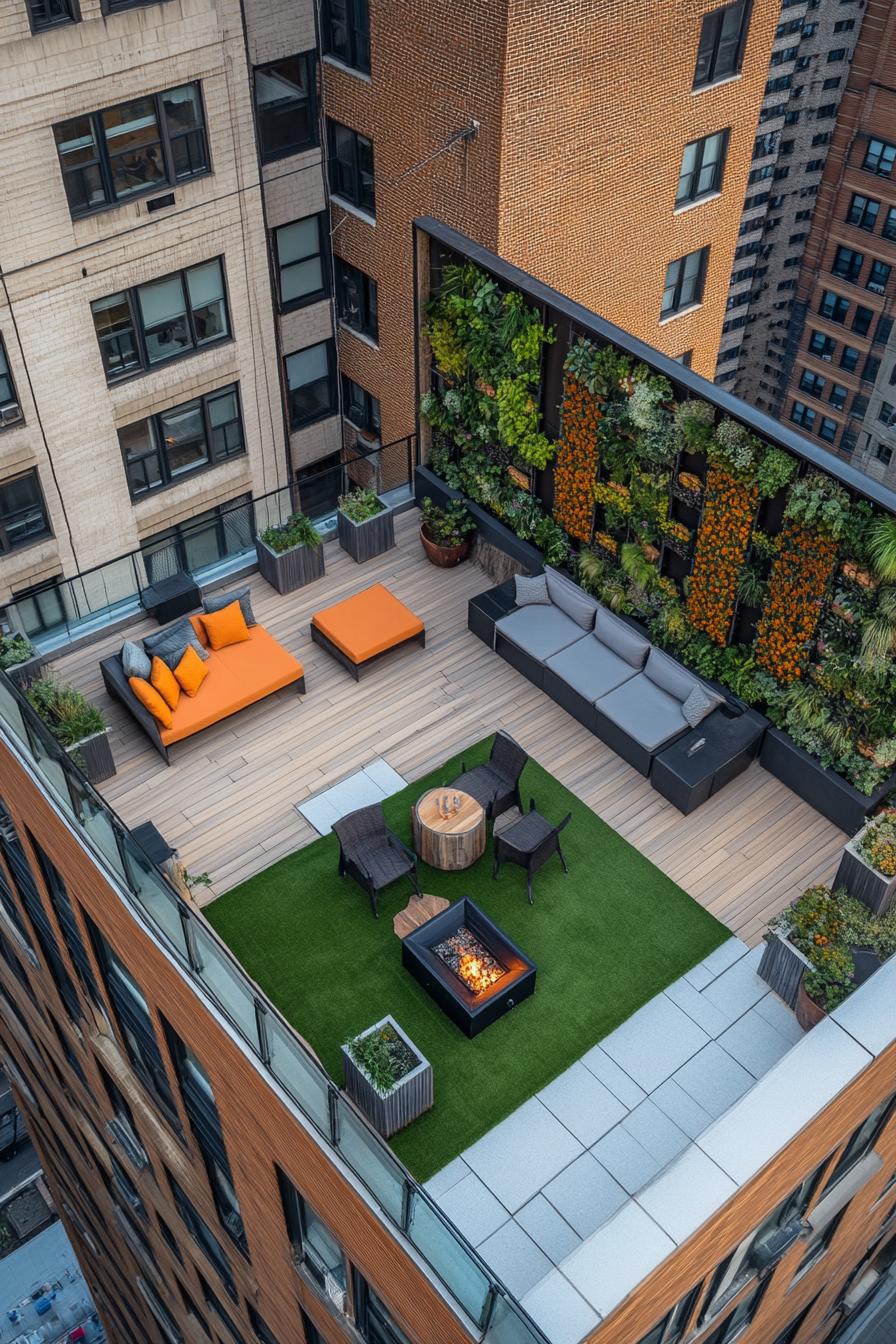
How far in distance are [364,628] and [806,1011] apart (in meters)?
8.44

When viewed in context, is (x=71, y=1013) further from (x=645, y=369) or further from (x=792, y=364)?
(x=792, y=364)

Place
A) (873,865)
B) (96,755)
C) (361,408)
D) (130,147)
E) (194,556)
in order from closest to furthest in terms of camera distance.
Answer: (873,865) < (96,755) < (130,147) < (194,556) < (361,408)

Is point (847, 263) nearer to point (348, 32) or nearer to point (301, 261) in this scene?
point (301, 261)

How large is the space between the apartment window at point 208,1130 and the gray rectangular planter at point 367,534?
9.20m

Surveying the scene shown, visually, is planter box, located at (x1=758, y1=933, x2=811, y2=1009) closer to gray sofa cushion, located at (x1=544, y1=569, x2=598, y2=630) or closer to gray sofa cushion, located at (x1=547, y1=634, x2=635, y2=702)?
gray sofa cushion, located at (x1=547, y1=634, x2=635, y2=702)

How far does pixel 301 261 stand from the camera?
28.7m

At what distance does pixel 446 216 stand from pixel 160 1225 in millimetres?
19630

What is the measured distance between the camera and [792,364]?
6206cm

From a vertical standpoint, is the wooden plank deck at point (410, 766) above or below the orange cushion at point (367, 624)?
below

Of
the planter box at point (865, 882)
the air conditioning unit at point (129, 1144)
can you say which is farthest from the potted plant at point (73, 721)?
the planter box at point (865, 882)

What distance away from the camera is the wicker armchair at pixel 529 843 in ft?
49.6

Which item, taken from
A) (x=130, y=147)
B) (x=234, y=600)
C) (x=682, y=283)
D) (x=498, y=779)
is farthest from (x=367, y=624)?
(x=682, y=283)

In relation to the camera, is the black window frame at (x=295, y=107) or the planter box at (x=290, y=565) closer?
the planter box at (x=290, y=565)

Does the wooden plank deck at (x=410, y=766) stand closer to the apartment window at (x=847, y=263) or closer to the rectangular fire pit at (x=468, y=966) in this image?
the rectangular fire pit at (x=468, y=966)
